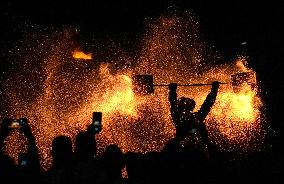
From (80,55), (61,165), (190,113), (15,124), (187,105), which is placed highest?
(80,55)

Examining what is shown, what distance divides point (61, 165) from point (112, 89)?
4.30 m

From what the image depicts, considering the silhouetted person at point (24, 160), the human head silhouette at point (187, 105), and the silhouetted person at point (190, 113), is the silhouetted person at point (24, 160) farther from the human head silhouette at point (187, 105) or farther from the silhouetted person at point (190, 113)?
the human head silhouette at point (187, 105)

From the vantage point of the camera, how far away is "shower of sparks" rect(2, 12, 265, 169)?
7.32 metres

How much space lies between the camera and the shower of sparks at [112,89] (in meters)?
7.32

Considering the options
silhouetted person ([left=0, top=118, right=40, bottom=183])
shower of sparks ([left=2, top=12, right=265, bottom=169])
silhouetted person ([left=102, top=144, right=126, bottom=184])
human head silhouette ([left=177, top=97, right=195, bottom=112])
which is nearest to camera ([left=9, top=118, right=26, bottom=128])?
silhouetted person ([left=0, top=118, right=40, bottom=183])

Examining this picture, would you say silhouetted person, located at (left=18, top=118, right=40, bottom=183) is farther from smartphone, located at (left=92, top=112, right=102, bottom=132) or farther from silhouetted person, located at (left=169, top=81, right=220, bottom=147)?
silhouetted person, located at (left=169, top=81, right=220, bottom=147)

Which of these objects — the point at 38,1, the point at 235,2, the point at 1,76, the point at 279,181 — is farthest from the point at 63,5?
the point at 279,181

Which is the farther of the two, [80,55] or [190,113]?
[80,55]

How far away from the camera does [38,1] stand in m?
6.85

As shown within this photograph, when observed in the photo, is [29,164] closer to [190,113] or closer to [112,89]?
[190,113]

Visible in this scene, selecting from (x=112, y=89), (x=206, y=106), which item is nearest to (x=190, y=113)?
(x=206, y=106)

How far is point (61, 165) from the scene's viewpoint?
369 cm

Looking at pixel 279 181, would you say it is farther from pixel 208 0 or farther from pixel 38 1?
pixel 38 1

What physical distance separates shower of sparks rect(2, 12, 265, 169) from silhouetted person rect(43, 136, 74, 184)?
344 cm
